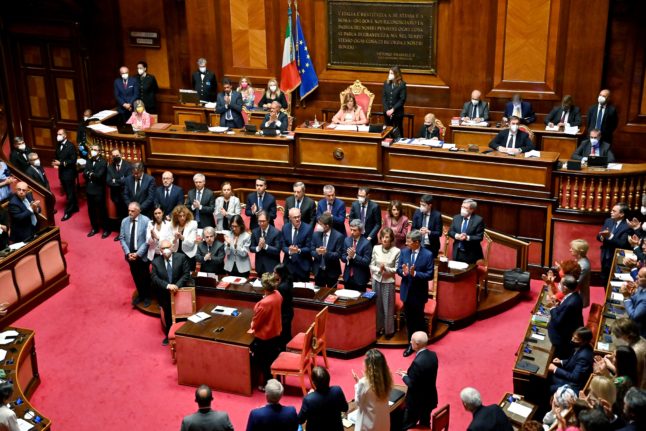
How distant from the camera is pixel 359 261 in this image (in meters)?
9.64

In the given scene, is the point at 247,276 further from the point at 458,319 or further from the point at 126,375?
the point at 458,319

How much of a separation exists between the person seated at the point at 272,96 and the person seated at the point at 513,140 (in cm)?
375

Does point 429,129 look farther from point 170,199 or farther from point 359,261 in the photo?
point 170,199

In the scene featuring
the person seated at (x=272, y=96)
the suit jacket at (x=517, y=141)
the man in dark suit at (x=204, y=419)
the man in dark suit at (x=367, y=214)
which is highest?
the person seated at (x=272, y=96)

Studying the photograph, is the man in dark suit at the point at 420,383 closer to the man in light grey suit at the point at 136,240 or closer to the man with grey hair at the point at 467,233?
the man with grey hair at the point at 467,233

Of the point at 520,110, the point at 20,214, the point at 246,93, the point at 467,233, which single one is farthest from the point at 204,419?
the point at 246,93

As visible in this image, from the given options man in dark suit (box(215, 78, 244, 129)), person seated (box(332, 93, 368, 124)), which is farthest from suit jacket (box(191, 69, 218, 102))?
person seated (box(332, 93, 368, 124))

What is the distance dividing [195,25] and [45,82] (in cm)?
337

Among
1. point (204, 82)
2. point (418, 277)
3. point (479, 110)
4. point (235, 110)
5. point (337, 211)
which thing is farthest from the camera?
point (204, 82)

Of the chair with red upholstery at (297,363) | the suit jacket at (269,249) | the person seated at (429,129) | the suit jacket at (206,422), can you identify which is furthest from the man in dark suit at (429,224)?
the suit jacket at (206,422)

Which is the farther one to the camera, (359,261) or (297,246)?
(297,246)

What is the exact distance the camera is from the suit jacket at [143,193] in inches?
465

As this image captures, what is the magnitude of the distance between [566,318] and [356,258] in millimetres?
2746

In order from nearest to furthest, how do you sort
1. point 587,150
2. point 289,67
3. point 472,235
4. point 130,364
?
point 130,364, point 472,235, point 587,150, point 289,67
